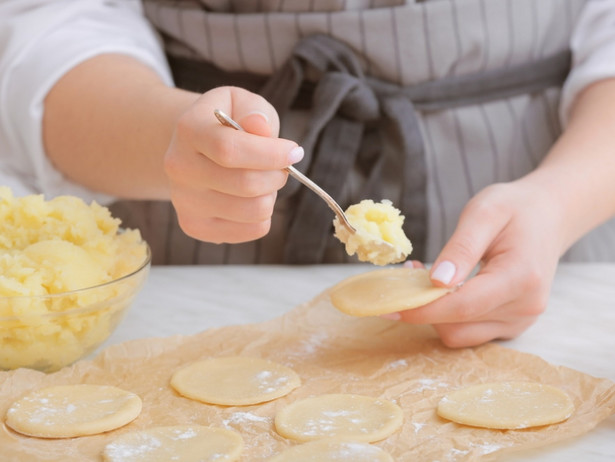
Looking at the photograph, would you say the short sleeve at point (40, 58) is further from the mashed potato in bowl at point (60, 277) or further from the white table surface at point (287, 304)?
the mashed potato in bowl at point (60, 277)

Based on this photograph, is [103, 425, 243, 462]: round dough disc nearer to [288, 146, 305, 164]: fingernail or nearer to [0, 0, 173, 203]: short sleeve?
[288, 146, 305, 164]: fingernail

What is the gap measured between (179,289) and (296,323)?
0.24m

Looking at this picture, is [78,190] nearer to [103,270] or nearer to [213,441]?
[103,270]

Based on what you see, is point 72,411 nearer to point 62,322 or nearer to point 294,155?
point 62,322

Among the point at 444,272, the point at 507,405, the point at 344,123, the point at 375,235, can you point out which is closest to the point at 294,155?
the point at 375,235

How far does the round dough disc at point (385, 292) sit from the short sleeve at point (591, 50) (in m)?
0.54

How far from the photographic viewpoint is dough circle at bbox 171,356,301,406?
1016mm

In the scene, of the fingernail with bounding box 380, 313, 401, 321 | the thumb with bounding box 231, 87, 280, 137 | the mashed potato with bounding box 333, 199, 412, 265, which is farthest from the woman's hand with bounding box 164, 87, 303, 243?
the fingernail with bounding box 380, 313, 401, 321

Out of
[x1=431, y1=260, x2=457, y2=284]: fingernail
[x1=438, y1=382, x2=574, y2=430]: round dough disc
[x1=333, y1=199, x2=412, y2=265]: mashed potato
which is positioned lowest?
[x1=438, y1=382, x2=574, y2=430]: round dough disc

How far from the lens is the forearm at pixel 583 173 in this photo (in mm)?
1257

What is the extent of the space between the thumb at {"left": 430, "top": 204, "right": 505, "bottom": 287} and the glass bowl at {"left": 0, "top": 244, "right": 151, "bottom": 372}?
0.39 metres

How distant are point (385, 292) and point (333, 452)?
0.91 ft

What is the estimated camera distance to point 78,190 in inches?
56.9

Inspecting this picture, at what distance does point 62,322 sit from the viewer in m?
1.00
